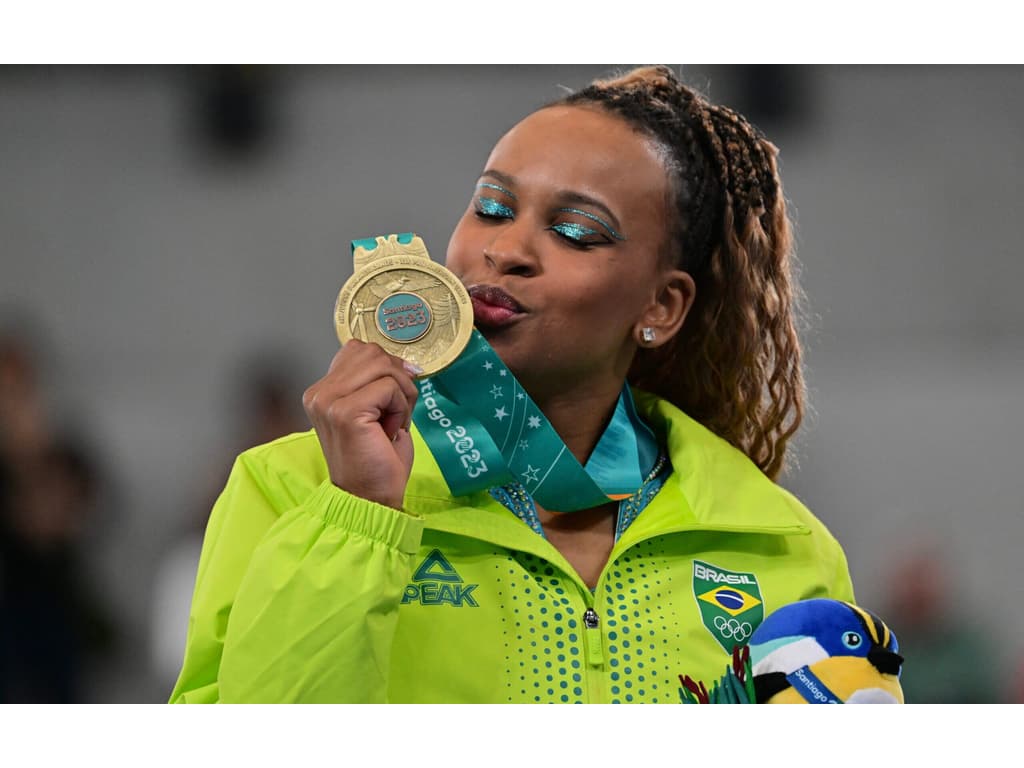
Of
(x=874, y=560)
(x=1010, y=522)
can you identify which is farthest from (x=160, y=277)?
(x=1010, y=522)

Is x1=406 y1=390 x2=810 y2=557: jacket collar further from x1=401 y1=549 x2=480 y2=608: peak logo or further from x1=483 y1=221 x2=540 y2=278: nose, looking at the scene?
x1=483 y1=221 x2=540 y2=278: nose

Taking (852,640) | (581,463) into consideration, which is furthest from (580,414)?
(852,640)

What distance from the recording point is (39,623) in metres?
3.35

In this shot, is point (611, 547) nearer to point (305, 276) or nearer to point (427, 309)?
point (427, 309)

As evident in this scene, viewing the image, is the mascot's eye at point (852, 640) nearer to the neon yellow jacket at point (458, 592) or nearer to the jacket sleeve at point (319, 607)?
the neon yellow jacket at point (458, 592)

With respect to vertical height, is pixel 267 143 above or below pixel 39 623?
above

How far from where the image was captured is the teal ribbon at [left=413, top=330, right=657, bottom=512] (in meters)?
1.95

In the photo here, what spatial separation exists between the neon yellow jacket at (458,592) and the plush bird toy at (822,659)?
17cm

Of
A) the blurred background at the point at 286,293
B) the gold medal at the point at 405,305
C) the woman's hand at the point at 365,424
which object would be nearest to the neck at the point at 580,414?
the gold medal at the point at 405,305

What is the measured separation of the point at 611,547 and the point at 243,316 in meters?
A: 2.01

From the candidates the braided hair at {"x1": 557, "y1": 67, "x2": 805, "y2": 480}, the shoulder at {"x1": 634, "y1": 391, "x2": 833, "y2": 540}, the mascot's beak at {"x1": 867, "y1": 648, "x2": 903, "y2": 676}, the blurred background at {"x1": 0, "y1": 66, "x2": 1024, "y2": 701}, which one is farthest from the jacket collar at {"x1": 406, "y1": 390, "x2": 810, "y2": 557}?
the blurred background at {"x1": 0, "y1": 66, "x2": 1024, "y2": 701}

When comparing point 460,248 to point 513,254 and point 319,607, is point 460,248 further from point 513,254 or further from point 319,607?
point 319,607

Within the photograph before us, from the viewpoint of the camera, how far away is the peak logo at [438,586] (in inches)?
73.9

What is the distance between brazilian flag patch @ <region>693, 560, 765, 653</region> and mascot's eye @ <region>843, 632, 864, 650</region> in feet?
0.88
